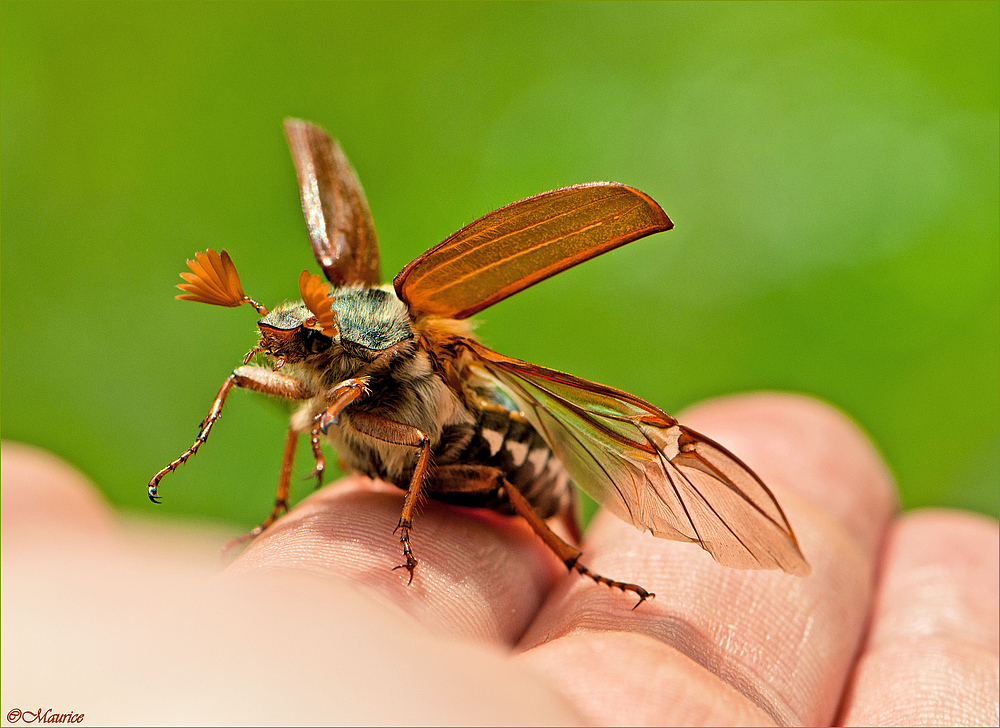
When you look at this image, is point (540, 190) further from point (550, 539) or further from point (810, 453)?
point (550, 539)

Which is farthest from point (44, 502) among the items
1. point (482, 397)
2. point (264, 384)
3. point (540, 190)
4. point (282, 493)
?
point (540, 190)

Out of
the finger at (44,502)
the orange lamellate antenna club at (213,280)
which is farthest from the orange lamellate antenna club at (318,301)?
the finger at (44,502)

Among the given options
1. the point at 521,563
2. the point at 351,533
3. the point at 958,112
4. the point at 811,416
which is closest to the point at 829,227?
the point at 958,112

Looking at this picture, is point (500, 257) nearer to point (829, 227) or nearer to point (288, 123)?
point (288, 123)

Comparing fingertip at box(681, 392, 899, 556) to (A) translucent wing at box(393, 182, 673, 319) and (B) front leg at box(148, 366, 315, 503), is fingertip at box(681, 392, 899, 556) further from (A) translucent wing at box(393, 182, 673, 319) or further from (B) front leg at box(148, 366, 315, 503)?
(B) front leg at box(148, 366, 315, 503)

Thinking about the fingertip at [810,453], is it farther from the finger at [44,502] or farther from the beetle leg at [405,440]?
the finger at [44,502]
